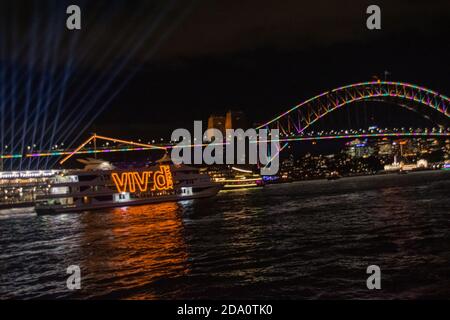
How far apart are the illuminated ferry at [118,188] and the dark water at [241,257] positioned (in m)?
14.5

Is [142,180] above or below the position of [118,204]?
above

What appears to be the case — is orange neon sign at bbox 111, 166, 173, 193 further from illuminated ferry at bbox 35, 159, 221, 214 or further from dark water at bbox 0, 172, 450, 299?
dark water at bbox 0, 172, 450, 299

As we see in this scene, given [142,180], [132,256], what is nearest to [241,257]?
[132,256]

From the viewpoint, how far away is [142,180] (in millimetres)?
49531

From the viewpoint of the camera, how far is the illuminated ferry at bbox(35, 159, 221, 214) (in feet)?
148

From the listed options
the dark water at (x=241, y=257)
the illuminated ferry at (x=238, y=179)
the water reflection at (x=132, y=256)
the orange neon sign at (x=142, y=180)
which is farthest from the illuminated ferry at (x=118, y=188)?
the illuminated ferry at (x=238, y=179)

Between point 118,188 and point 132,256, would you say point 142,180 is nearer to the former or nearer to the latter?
point 118,188

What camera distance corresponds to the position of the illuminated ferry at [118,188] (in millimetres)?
45250

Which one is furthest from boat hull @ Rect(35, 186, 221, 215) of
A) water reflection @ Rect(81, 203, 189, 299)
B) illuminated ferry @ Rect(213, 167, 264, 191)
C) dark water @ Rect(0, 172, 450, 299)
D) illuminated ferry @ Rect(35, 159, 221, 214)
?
illuminated ferry @ Rect(213, 167, 264, 191)

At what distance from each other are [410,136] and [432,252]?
291 feet

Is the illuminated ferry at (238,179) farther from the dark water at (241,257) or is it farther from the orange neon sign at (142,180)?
the dark water at (241,257)

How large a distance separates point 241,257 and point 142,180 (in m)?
32.9

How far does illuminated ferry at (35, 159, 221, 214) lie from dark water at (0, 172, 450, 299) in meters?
14.5

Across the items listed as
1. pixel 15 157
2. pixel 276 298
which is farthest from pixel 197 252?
pixel 15 157
